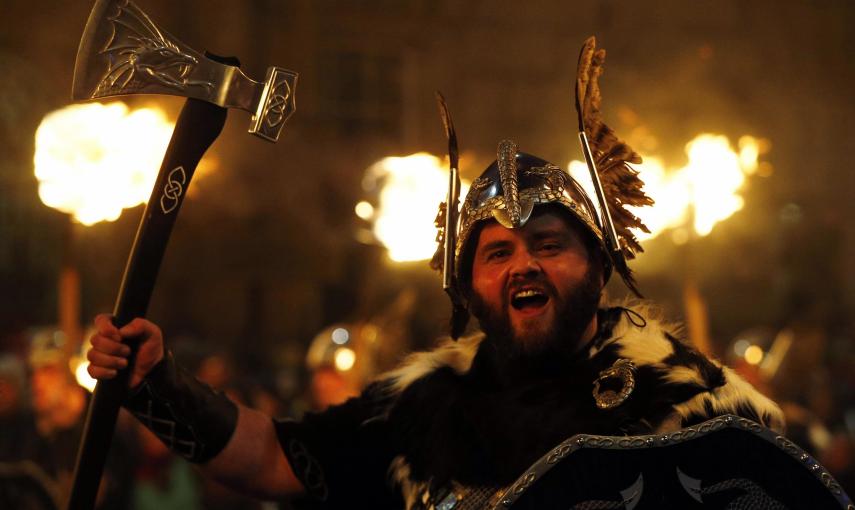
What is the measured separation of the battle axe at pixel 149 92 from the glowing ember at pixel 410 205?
5540mm

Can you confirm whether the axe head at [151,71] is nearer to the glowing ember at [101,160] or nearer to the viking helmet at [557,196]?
the viking helmet at [557,196]

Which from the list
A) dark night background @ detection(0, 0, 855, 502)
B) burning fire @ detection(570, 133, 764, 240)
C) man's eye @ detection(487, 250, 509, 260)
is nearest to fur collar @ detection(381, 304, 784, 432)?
man's eye @ detection(487, 250, 509, 260)

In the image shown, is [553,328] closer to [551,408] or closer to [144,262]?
[551,408]

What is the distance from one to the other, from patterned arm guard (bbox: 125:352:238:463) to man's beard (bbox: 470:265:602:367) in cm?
77

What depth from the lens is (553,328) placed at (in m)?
3.24

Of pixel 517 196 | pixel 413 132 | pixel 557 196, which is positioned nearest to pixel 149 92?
pixel 517 196

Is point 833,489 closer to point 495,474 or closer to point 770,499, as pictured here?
point 770,499

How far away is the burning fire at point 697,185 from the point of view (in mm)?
8086

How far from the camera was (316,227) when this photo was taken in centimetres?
1734

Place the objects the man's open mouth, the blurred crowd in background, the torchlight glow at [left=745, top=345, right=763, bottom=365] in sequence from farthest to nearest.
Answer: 1. the torchlight glow at [left=745, top=345, right=763, bottom=365]
2. the blurred crowd in background
3. the man's open mouth

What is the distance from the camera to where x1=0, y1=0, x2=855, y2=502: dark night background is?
16109 millimetres

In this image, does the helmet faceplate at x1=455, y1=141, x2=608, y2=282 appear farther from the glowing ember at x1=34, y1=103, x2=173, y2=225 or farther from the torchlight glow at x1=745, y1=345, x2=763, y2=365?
the torchlight glow at x1=745, y1=345, x2=763, y2=365

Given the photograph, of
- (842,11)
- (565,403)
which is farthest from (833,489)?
(842,11)

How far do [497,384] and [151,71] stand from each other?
127cm
